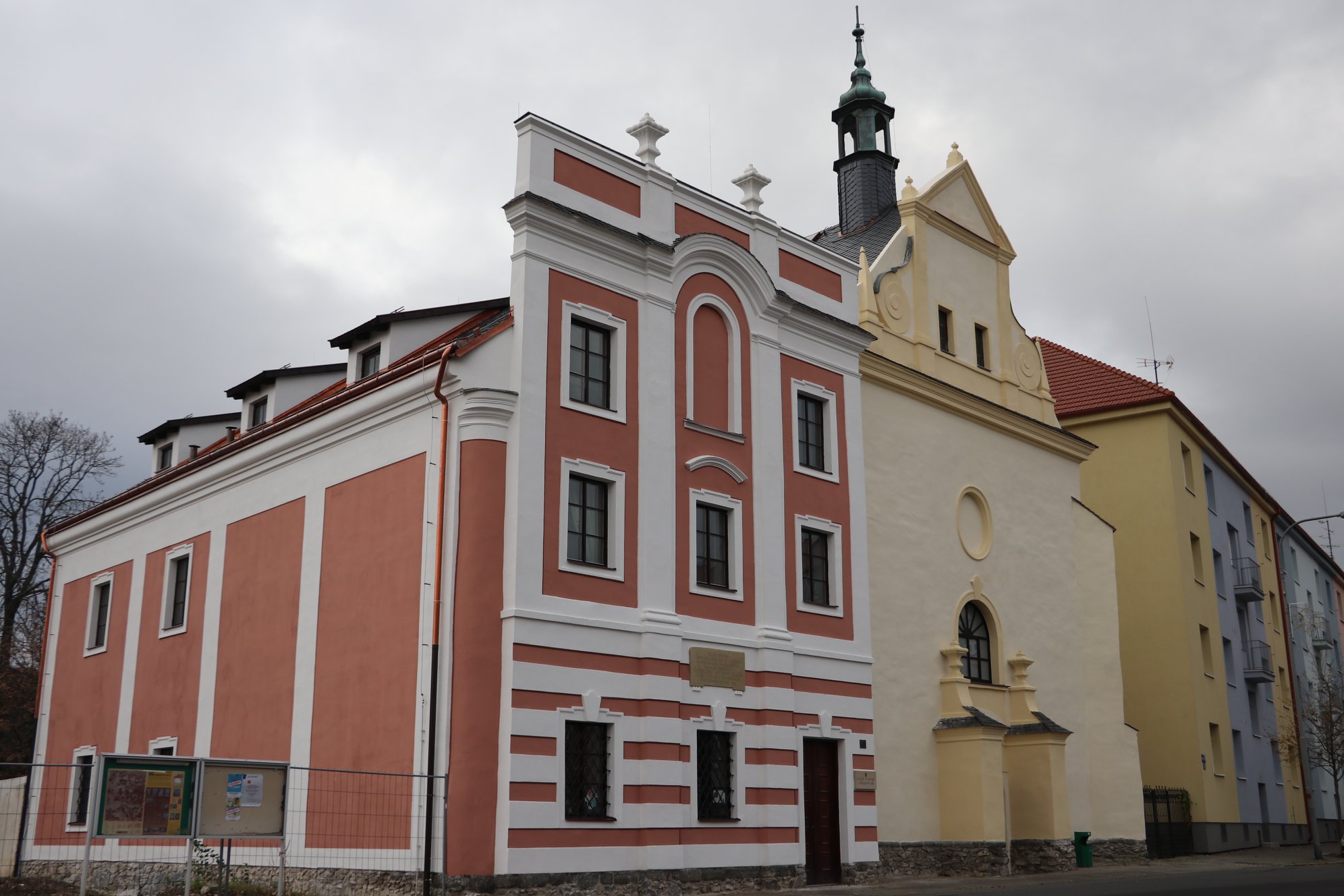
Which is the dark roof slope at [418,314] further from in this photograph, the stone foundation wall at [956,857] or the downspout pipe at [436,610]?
the stone foundation wall at [956,857]

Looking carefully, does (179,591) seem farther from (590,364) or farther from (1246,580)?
(1246,580)

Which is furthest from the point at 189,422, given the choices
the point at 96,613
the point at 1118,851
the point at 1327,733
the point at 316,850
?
the point at 1327,733

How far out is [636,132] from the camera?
2189 centimetres

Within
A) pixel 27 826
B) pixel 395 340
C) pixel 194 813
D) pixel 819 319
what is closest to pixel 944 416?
pixel 819 319

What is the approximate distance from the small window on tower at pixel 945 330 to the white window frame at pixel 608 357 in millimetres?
10604

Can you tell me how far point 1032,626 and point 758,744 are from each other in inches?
415

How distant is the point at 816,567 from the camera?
23422 mm

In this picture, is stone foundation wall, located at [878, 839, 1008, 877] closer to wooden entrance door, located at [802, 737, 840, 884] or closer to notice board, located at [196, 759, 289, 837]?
wooden entrance door, located at [802, 737, 840, 884]

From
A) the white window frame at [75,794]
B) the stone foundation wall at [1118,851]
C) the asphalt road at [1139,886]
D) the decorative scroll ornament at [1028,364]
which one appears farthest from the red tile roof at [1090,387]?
the white window frame at [75,794]

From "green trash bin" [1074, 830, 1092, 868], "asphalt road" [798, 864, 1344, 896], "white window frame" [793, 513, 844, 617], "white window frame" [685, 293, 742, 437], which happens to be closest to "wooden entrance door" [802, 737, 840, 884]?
"asphalt road" [798, 864, 1344, 896]

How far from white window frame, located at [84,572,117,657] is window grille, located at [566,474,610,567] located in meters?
13.4

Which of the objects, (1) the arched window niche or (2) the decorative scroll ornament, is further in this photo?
(2) the decorative scroll ornament

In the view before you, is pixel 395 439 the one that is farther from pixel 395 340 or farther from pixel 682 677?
pixel 682 677

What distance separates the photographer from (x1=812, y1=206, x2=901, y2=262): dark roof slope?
96.5 ft
